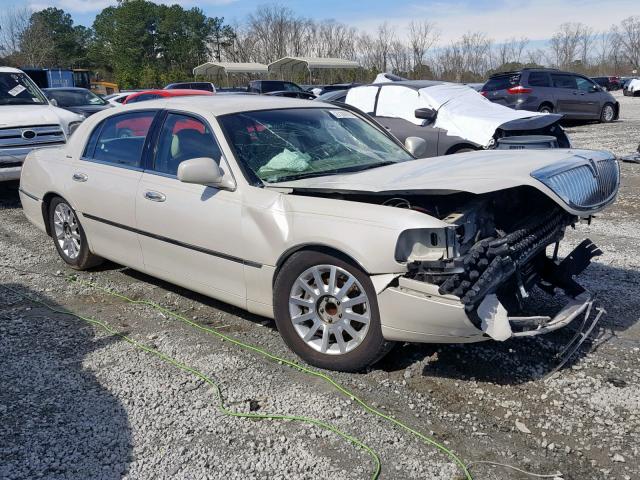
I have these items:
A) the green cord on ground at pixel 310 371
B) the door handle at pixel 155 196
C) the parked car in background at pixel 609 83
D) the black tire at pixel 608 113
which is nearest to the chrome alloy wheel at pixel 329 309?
the green cord on ground at pixel 310 371

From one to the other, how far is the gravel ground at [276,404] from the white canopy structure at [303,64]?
4292 centimetres

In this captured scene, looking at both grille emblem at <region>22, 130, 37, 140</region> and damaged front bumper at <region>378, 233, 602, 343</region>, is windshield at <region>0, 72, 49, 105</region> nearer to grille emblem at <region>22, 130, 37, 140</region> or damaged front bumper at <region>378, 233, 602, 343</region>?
grille emblem at <region>22, 130, 37, 140</region>

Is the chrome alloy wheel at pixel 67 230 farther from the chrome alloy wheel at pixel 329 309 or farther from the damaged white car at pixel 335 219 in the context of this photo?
the chrome alloy wheel at pixel 329 309

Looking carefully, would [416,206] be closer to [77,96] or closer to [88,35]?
[77,96]

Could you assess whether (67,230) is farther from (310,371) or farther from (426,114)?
(426,114)

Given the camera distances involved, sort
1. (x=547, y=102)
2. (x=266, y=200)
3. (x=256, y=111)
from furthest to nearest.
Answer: (x=547, y=102) < (x=256, y=111) < (x=266, y=200)

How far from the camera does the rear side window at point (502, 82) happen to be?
17.9 m

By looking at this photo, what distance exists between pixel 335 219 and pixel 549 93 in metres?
16.6

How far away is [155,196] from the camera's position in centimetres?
461

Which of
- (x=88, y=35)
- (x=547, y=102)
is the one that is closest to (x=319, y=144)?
(x=547, y=102)

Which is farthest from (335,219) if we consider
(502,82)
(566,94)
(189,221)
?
(566,94)

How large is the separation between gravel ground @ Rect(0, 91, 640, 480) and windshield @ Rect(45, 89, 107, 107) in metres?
11.3

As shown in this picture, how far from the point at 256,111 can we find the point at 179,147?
619mm

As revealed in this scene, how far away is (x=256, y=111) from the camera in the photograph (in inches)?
183
